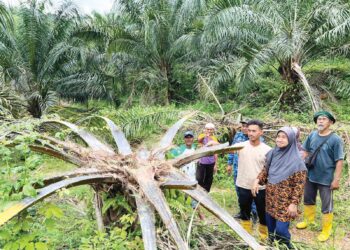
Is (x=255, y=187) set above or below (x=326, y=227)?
above

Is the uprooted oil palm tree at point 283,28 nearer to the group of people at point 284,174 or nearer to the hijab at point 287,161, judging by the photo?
the group of people at point 284,174

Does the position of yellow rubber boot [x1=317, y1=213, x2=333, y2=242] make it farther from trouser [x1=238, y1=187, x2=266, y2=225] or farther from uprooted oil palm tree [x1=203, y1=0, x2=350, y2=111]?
uprooted oil palm tree [x1=203, y1=0, x2=350, y2=111]

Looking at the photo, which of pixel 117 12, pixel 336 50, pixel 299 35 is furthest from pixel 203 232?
pixel 117 12

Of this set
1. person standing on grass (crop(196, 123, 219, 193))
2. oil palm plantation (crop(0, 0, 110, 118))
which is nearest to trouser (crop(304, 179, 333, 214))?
person standing on grass (crop(196, 123, 219, 193))

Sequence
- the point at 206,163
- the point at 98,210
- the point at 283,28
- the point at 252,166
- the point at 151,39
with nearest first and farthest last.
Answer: the point at 98,210 < the point at 252,166 < the point at 206,163 < the point at 283,28 < the point at 151,39

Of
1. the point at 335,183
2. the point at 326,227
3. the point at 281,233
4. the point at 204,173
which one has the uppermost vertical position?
the point at 335,183

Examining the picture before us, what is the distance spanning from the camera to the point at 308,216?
16.4ft

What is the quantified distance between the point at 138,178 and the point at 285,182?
58.6 inches

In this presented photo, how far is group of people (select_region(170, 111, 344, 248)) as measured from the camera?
3650 millimetres

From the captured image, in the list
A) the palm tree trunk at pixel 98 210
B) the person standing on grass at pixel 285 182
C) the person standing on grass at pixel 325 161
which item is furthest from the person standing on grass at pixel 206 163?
the palm tree trunk at pixel 98 210

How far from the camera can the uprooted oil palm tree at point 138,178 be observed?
2.65 meters

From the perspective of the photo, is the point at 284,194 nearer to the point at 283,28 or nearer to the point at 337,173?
the point at 337,173

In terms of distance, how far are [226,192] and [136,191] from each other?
3920 millimetres

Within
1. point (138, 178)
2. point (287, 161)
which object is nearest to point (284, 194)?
point (287, 161)
